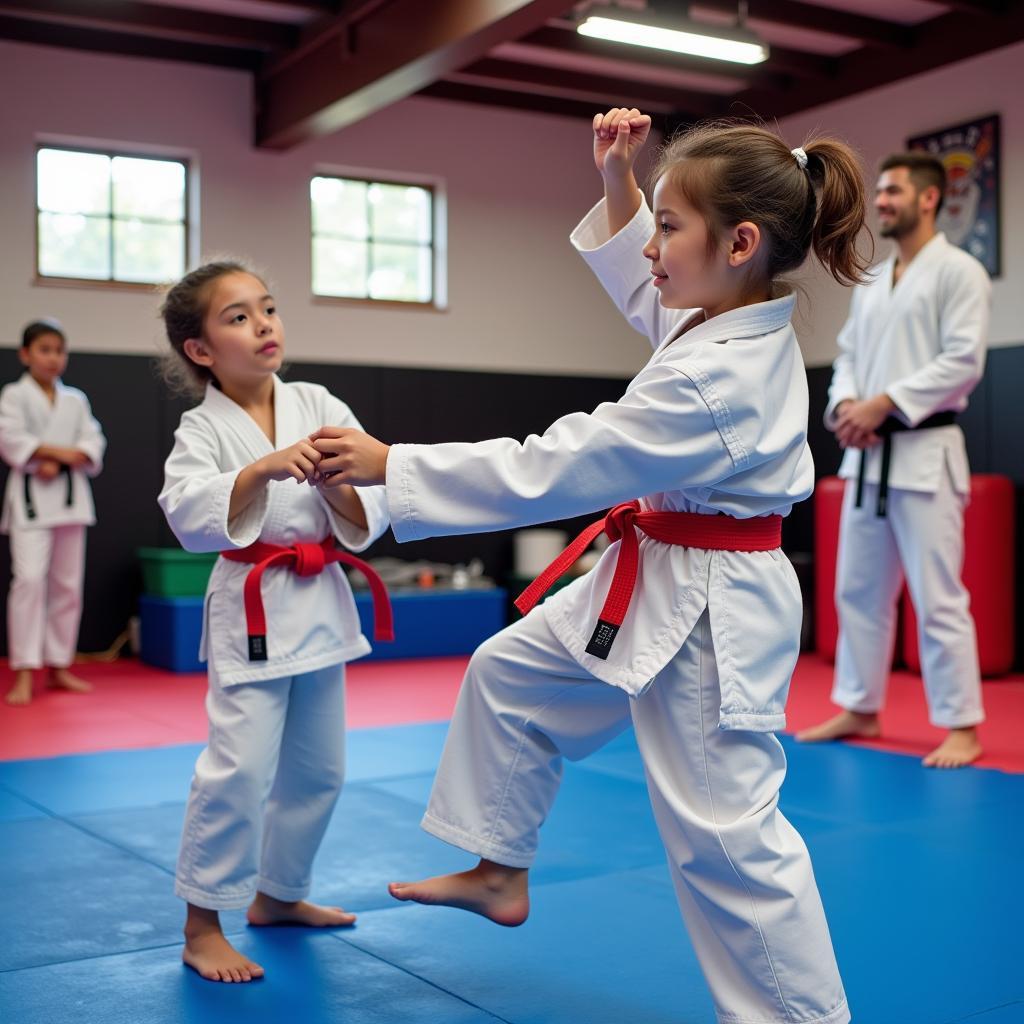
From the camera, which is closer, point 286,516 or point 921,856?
point 286,516

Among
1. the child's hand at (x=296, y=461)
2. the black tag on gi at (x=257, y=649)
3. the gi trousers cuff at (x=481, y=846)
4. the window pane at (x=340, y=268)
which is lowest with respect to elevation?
the gi trousers cuff at (x=481, y=846)

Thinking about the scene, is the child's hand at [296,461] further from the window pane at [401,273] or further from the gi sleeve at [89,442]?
the window pane at [401,273]

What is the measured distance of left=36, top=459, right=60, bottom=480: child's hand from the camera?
5.09 metres

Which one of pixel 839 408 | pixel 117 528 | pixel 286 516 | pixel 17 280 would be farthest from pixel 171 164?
pixel 286 516

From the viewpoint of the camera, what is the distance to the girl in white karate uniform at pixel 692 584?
5.23 ft

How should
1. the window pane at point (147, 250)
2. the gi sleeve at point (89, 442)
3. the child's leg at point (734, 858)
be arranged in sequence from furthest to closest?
the window pane at point (147, 250) < the gi sleeve at point (89, 442) < the child's leg at point (734, 858)

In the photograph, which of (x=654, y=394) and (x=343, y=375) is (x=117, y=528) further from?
(x=654, y=394)

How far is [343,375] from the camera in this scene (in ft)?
23.3

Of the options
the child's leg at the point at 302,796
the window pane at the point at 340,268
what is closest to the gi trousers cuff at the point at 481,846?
the child's leg at the point at 302,796

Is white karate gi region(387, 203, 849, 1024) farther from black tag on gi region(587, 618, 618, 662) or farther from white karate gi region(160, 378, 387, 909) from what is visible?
white karate gi region(160, 378, 387, 909)

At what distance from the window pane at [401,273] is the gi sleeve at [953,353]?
403 cm

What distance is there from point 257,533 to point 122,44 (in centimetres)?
531

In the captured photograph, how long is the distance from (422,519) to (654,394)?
0.33m

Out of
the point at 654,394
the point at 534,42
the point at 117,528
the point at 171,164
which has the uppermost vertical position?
the point at 534,42
